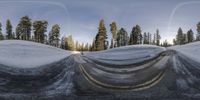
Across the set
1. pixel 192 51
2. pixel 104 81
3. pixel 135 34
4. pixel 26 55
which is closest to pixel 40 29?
pixel 135 34

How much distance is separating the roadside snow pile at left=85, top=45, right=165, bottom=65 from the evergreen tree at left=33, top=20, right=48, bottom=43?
297cm

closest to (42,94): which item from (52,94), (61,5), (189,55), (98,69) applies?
(52,94)

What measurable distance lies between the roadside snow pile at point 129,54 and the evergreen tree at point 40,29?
2.97 meters

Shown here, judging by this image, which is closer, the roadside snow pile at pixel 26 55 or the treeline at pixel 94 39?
the roadside snow pile at pixel 26 55

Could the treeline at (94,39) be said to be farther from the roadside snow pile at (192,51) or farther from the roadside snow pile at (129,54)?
the roadside snow pile at (192,51)

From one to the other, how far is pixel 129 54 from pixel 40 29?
4.46 metres

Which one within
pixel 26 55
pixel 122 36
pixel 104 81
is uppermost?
pixel 122 36

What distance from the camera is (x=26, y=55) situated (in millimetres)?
6184

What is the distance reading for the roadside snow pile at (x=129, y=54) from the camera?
6.05 meters

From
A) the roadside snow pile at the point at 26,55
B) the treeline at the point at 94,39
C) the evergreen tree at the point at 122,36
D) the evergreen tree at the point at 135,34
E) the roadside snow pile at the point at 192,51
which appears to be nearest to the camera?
the roadside snow pile at the point at 192,51

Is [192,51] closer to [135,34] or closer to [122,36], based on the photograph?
[135,34]

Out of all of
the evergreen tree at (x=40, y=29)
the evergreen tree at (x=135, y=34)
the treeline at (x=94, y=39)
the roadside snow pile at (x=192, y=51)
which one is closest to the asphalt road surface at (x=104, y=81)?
the roadside snow pile at (x=192, y=51)

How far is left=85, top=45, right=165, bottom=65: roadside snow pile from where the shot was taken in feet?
19.8

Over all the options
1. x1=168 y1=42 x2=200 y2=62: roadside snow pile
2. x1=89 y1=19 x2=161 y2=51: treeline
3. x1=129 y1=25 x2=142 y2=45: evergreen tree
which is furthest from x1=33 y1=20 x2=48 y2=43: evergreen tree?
x1=168 y1=42 x2=200 y2=62: roadside snow pile
